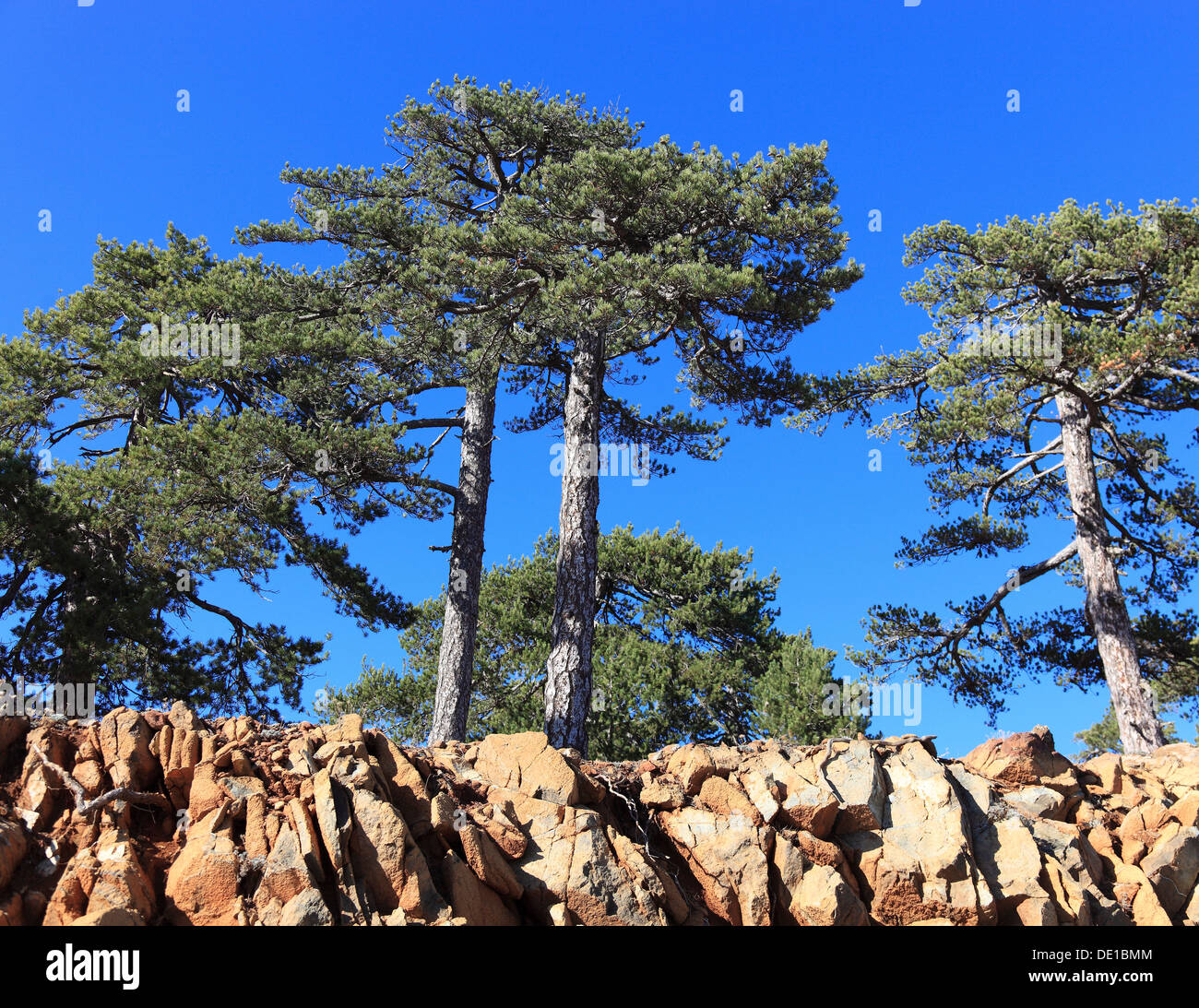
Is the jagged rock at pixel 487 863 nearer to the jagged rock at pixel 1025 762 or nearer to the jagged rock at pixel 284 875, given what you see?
the jagged rock at pixel 284 875

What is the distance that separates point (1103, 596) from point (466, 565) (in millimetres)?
11727

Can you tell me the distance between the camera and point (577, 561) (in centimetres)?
1373

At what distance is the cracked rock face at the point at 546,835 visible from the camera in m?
6.84

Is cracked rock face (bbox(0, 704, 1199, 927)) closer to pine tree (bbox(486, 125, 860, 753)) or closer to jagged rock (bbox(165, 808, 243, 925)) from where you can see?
jagged rock (bbox(165, 808, 243, 925))

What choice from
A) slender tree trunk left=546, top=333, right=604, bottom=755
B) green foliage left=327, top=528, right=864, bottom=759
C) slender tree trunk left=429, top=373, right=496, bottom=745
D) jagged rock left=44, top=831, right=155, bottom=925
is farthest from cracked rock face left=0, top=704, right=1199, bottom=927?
green foliage left=327, top=528, right=864, bottom=759

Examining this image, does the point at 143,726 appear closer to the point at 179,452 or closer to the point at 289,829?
→ the point at 289,829

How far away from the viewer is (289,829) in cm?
711

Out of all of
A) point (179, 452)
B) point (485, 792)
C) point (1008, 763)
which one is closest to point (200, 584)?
point (179, 452)

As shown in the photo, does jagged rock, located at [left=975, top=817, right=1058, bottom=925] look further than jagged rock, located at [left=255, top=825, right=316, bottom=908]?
Yes

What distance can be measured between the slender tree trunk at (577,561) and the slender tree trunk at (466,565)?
5.83 ft

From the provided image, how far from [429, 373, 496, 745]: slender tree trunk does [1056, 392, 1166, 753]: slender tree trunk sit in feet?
35.1

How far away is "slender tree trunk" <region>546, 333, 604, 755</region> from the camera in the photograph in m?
12.9

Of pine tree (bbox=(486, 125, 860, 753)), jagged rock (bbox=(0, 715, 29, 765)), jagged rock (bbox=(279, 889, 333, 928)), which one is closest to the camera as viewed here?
jagged rock (bbox=(279, 889, 333, 928))

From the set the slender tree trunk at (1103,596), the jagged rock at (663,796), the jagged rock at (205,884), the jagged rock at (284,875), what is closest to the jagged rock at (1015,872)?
the jagged rock at (663,796)
